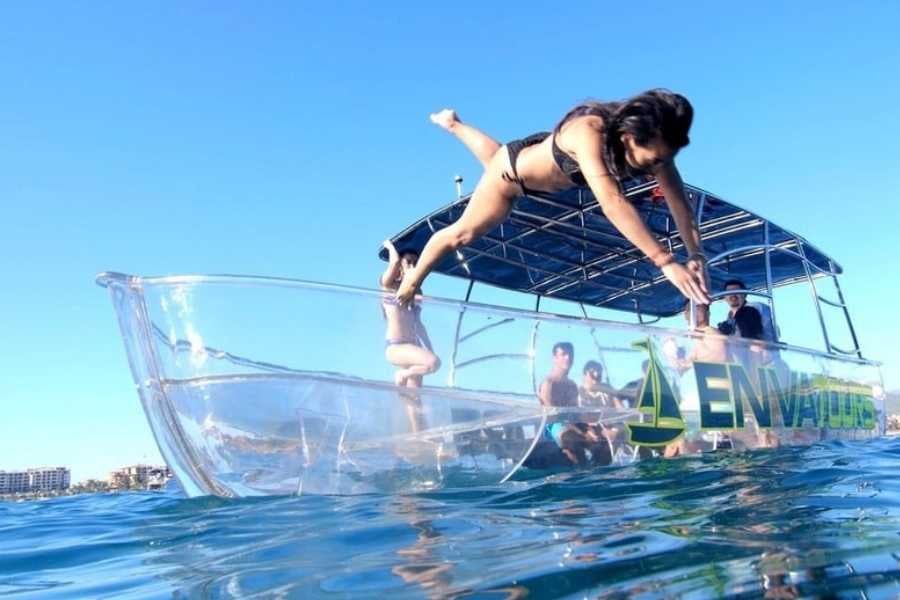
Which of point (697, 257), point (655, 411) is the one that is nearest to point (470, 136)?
point (697, 257)

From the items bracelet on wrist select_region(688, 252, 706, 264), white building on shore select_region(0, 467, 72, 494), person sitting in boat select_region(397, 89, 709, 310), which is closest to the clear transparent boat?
person sitting in boat select_region(397, 89, 709, 310)

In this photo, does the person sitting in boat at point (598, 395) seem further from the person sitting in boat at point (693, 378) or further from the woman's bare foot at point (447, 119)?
the woman's bare foot at point (447, 119)

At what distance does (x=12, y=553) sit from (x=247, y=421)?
49.1 inches

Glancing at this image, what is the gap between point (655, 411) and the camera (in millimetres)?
4348

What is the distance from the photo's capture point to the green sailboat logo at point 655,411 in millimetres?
4266

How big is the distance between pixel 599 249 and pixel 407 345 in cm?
554

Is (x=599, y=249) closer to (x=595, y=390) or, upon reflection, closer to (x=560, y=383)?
(x=595, y=390)

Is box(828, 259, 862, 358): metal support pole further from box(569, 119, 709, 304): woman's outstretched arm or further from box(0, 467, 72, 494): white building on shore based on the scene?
box(0, 467, 72, 494): white building on shore

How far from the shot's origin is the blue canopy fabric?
298 inches

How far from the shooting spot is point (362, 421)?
3.53 meters

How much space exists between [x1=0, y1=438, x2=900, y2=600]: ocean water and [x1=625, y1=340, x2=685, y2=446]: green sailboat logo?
448 mm

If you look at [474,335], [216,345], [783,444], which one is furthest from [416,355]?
[783,444]

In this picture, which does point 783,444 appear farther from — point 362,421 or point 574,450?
point 362,421

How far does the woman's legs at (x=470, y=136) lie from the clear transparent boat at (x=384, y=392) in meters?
0.88
